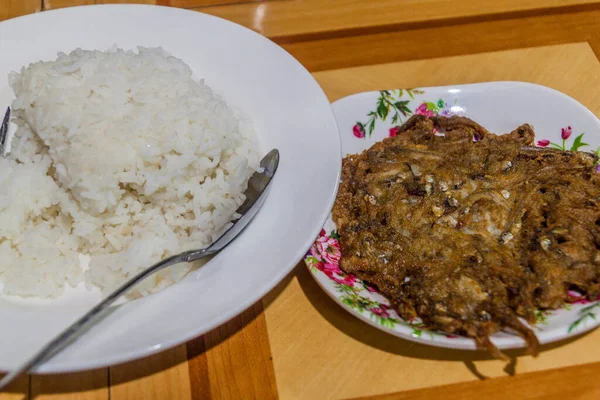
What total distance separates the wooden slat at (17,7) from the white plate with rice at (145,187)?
0.84 metres

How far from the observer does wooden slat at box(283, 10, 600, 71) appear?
274cm

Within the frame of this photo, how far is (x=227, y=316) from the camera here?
1504 mm

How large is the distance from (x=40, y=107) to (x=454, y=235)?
143 centimetres

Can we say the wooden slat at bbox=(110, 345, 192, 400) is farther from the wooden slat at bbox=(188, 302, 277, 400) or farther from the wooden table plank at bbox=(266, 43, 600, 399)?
the wooden table plank at bbox=(266, 43, 600, 399)

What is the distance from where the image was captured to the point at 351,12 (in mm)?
2926

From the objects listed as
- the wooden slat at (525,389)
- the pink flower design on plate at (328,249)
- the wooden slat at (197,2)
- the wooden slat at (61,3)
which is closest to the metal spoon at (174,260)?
the pink flower design on plate at (328,249)

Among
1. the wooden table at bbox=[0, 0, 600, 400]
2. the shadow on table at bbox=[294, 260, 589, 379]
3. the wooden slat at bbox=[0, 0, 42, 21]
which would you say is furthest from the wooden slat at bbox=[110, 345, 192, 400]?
the wooden slat at bbox=[0, 0, 42, 21]

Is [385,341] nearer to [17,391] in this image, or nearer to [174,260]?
[174,260]

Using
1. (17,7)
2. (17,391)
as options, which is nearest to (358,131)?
(17,391)

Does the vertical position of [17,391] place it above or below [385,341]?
below

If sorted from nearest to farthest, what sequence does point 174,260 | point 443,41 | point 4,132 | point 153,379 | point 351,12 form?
point 174,260
point 153,379
point 4,132
point 443,41
point 351,12

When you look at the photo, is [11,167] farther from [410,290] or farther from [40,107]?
[410,290]

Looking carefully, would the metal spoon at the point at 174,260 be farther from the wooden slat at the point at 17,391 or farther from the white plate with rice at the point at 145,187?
the wooden slat at the point at 17,391

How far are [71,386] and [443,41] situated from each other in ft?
7.29
